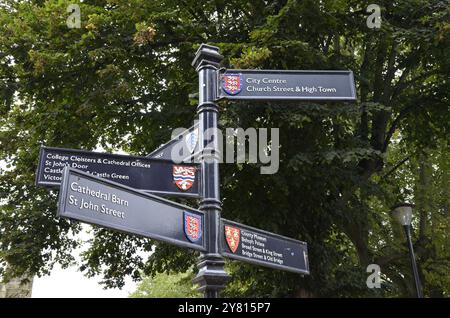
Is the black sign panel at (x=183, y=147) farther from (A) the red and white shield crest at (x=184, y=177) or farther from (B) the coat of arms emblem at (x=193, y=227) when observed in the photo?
(B) the coat of arms emblem at (x=193, y=227)

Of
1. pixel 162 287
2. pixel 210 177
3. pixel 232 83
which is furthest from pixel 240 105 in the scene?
pixel 162 287

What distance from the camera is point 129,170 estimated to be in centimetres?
376

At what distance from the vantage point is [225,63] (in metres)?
8.64

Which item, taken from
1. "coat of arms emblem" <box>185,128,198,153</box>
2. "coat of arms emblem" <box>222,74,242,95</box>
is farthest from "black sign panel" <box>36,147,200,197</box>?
"coat of arms emblem" <box>222,74,242,95</box>

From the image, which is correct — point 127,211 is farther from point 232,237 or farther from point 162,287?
point 162,287

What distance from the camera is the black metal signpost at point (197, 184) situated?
10.7 feet

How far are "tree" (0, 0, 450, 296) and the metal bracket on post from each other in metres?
3.30

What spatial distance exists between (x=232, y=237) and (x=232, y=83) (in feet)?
4.17

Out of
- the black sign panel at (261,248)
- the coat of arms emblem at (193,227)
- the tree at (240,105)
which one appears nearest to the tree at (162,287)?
the tree at (240,105)

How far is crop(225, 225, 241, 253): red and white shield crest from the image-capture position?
3652 millimetres

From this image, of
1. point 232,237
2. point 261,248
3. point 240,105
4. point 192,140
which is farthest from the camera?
point 240,105

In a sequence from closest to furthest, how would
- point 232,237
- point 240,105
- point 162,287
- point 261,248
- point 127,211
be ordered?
1. point 127,211
2. point 232,237
3. point 261,248
4. point 240,105
5. point 162,287

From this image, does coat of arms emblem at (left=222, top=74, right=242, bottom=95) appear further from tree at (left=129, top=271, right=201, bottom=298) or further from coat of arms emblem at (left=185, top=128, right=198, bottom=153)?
tree at (left=129, top=271, right=201, bottom=298)

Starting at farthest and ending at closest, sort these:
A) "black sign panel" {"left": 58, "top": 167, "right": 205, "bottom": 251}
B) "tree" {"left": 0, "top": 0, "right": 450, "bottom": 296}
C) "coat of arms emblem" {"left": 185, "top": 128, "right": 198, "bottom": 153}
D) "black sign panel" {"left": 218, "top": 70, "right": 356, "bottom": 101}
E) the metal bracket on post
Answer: "tree" {"left": 0, "top": 0, "right": 450, "bottom": 296} < "black sign panel" {"left": 218, "top": 70, "right": 356, "bottom": 101} < "coat of arms emblem" {"left": 185, "top": 128, "right": 198, "bottom": 153} < the metal bracket on post < "black sign panel" {"left": 58, "top": 167, "right": 205, "bottom": 251}
